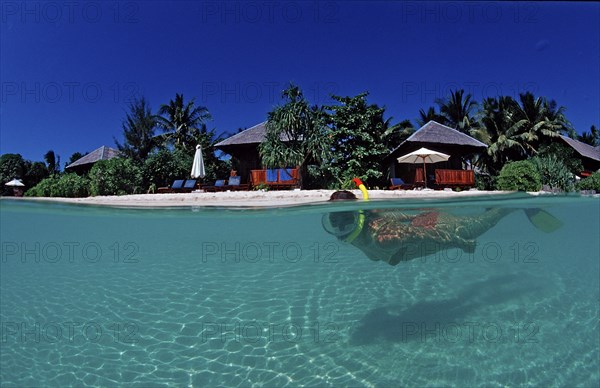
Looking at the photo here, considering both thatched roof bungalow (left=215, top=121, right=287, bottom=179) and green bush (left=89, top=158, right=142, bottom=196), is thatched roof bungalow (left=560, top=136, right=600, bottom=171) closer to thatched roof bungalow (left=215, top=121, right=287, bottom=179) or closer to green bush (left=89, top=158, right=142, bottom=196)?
thatched roof bungalow (left=215, top=121, right=287, bottom=179)

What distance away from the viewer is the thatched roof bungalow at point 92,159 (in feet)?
95.9

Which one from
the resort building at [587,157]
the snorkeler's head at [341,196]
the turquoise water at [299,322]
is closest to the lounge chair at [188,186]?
the turquoise water at [299,322]

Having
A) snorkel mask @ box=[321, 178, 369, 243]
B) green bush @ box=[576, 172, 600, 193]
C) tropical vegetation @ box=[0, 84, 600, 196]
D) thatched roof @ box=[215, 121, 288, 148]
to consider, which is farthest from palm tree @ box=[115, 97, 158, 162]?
green bush @ box=[576, 172, 600, 193]

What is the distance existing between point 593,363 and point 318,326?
4.81 metres

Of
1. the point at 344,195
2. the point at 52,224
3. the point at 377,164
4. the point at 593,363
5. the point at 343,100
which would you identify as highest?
the point at 343,100

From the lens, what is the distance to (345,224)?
17.9 m

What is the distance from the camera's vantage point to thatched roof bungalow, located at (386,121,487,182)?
21.6 m

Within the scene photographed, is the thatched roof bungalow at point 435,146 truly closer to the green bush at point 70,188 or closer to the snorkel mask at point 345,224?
the snorkel mask at point 345,224

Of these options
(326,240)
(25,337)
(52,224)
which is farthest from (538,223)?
(52,224)

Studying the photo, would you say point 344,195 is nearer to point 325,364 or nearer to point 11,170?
point 325,364

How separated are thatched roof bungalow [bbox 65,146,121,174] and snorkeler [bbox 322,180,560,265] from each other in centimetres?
2399

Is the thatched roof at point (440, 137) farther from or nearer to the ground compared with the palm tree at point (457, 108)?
nearer to the ground

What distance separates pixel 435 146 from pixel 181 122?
2369 centimetres

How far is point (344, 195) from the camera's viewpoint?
539 inches
